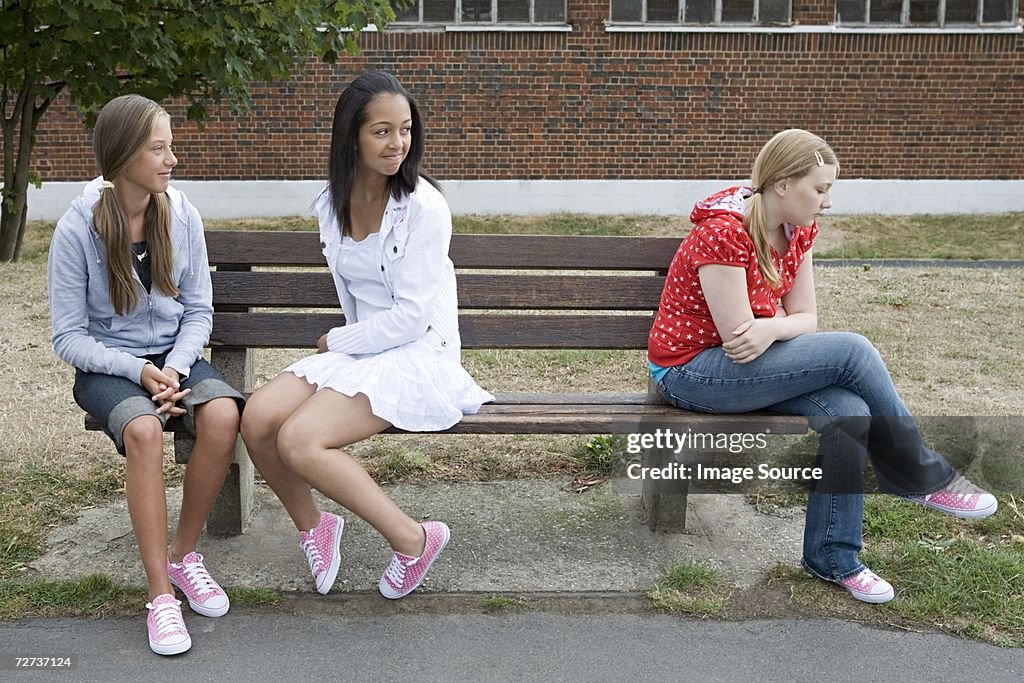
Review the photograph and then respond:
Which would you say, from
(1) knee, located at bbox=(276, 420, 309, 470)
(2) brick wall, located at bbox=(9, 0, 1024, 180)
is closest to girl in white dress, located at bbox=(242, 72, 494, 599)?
(1) knee, located at bbox=(276, 420, 309, 470)

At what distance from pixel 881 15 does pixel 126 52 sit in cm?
962

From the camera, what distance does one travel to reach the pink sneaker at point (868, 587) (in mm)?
3340

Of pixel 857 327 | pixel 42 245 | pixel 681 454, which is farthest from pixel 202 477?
pixel 42 245

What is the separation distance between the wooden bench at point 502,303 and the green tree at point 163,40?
393 centimetres

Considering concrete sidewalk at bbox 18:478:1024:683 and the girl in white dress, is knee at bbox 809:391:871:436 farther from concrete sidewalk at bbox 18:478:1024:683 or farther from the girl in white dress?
the girl in white dress

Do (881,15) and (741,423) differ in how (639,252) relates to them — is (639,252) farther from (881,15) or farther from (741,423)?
(881,15)

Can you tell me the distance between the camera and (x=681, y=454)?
3.78 m

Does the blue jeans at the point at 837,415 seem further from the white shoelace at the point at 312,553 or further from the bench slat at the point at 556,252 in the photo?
the white shoelace at the point at 312,553

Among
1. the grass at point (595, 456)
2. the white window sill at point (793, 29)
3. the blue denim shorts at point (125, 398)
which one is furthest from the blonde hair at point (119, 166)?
the white window sill at point (793, 29)

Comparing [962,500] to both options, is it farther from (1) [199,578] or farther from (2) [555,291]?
(1) [199,578]

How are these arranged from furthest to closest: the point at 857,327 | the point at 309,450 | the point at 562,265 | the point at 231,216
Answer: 1. the point at 231,216
2. the point at 857,327
3. the point at 562,265
4. the point at 309,450

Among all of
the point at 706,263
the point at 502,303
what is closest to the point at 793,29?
the point at 502,303

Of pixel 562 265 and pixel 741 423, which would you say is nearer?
pixel 741 423

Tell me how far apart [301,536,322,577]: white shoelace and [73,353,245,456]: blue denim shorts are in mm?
465
